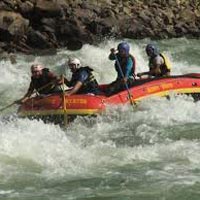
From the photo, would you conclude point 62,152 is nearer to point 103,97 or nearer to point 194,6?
point 103,97

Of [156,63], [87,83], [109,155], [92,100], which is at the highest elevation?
[156,63]

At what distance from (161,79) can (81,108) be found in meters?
2.18

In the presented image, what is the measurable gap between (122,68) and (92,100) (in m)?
1.55

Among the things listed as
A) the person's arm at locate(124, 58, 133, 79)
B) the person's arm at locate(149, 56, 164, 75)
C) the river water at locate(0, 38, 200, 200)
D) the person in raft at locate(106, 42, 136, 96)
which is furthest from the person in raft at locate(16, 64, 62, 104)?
the person's arm at locate(149, 56, 164, 75)

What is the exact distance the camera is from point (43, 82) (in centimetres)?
1294

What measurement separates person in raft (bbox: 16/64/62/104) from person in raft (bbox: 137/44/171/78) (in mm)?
2042

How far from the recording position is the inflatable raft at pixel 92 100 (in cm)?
1222

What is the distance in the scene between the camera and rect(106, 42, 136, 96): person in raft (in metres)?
13.3

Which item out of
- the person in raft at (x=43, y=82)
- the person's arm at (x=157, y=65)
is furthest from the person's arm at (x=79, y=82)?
the person's arm at (x=157, y=65)

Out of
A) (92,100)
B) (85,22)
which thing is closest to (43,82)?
(92,100)

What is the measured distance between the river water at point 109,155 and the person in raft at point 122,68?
66cm

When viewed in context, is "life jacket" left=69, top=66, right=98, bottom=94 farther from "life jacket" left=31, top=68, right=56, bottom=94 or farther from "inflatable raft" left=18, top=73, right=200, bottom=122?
"life jacket" left=31, top=68, right=56, bottom=94

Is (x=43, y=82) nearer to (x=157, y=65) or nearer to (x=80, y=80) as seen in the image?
(x=80, y=80)

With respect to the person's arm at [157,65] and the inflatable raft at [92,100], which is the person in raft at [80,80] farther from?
the person's arm at [157,65]
